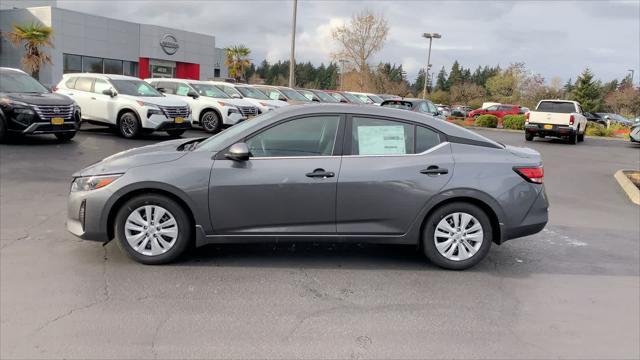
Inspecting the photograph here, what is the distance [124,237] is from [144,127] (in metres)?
9.95

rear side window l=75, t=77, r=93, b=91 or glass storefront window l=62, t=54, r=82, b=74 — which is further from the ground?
glass storefront window l=62, t=54, r=82, b=74

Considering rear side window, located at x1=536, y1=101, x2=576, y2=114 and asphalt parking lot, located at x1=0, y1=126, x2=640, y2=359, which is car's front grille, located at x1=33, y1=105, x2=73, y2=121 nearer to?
asphalt parking lot, located at x1=0, y1=126, x2=640, y2=359

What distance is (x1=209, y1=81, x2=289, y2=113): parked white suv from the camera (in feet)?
61.7

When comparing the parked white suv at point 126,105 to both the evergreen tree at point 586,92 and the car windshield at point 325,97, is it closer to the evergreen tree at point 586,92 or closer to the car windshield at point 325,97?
the car windshield at point 325,97

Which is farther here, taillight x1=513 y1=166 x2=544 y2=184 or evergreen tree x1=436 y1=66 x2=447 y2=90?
evergreen tree x1=436 y1=66 x2=447 y2=90

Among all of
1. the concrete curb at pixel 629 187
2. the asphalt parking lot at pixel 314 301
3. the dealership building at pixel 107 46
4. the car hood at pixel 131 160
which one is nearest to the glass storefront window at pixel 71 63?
the dealership building at pixel 107 46

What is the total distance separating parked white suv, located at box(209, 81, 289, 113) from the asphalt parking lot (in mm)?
12435

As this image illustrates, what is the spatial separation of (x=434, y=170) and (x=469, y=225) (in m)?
0.64

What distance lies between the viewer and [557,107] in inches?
875

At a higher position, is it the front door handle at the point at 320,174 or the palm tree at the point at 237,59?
the palm tree at the point at 237,59

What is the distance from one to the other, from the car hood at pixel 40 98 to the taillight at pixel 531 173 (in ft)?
35.5

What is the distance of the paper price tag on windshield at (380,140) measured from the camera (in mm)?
5168

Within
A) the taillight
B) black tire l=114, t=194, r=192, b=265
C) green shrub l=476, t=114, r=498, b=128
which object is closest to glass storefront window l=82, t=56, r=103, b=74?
green shrub l=476, t=114, r=498, b=128

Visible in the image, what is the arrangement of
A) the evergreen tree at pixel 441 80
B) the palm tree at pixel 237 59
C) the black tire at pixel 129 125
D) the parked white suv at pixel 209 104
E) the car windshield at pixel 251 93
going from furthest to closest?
1. the evergreen tree at pixel 441 80
2. the palm tree at pixel 237 59
3. the car windshield at pixel 251 93
4. the parked white suv at pixel 209 104
5. the black tire at pixel 129 125
